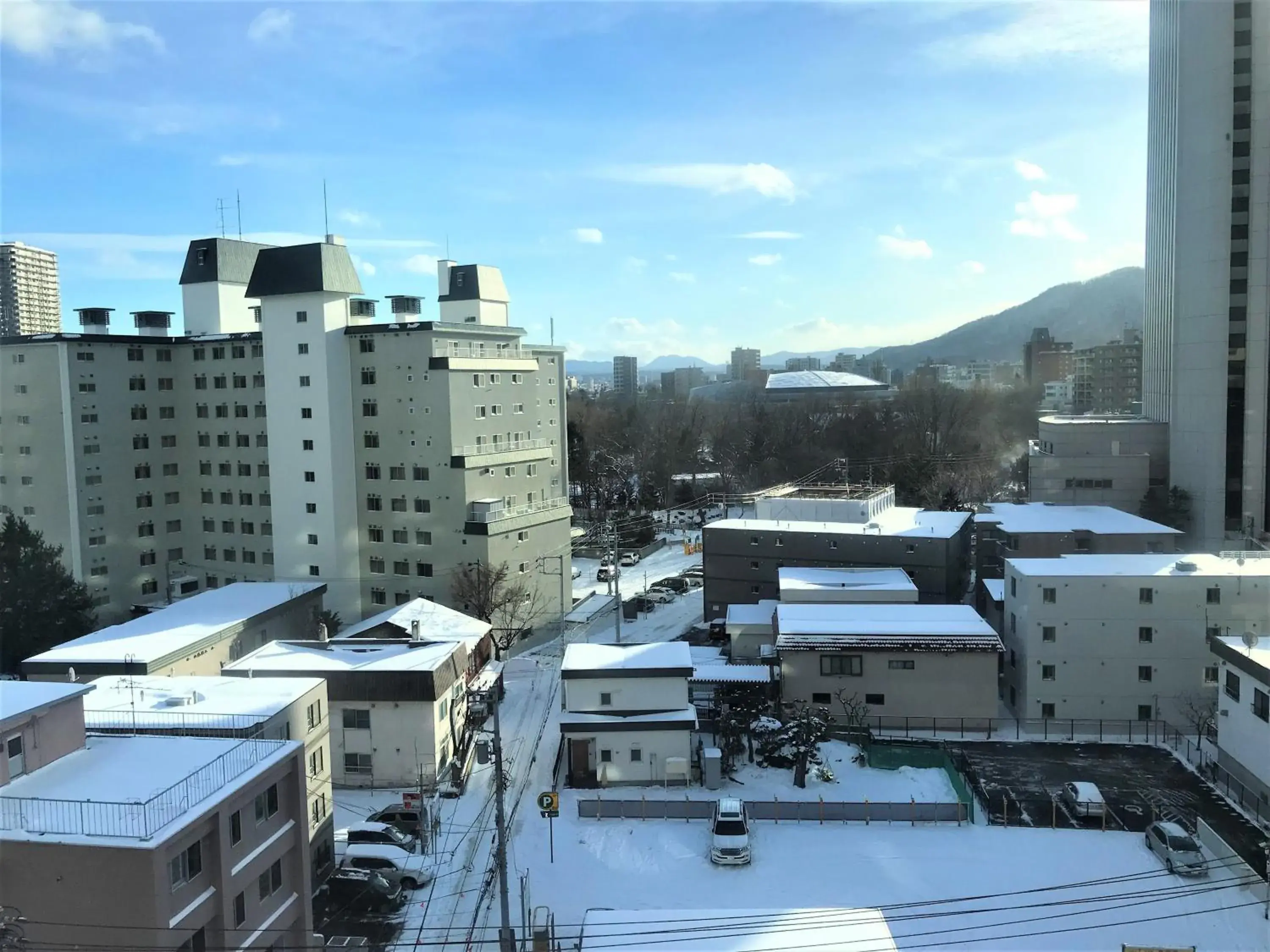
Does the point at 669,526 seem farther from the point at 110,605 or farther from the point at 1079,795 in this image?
the point at 1079,795

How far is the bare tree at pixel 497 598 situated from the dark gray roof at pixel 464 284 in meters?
8.83

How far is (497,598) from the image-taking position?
2158 cm

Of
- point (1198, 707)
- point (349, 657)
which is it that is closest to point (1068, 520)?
point (1198, 707)

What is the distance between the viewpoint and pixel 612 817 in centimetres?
1240

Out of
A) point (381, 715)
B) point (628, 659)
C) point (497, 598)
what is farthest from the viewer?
point (497, 598)

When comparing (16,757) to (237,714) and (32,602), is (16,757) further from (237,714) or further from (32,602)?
(32,602)

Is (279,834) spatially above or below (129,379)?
below

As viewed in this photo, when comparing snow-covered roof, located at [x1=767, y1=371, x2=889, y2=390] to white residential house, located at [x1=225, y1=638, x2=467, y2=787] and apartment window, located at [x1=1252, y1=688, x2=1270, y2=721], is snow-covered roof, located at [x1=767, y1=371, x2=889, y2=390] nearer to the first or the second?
apartment window, located at [x1=1252, y1=688, x2=1270, y2=721]

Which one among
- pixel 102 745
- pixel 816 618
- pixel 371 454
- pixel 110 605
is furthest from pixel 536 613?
pixel 102 745

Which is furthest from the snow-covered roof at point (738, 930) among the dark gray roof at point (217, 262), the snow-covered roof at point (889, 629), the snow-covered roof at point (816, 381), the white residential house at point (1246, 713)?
the snow-covered roof at point (816, 381)

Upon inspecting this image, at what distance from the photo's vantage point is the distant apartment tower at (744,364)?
111 metres

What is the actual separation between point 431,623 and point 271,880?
35.0 ft

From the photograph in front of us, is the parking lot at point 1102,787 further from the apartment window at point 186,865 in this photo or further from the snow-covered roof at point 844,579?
the apartment window at point 186,865

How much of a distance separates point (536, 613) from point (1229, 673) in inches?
591
